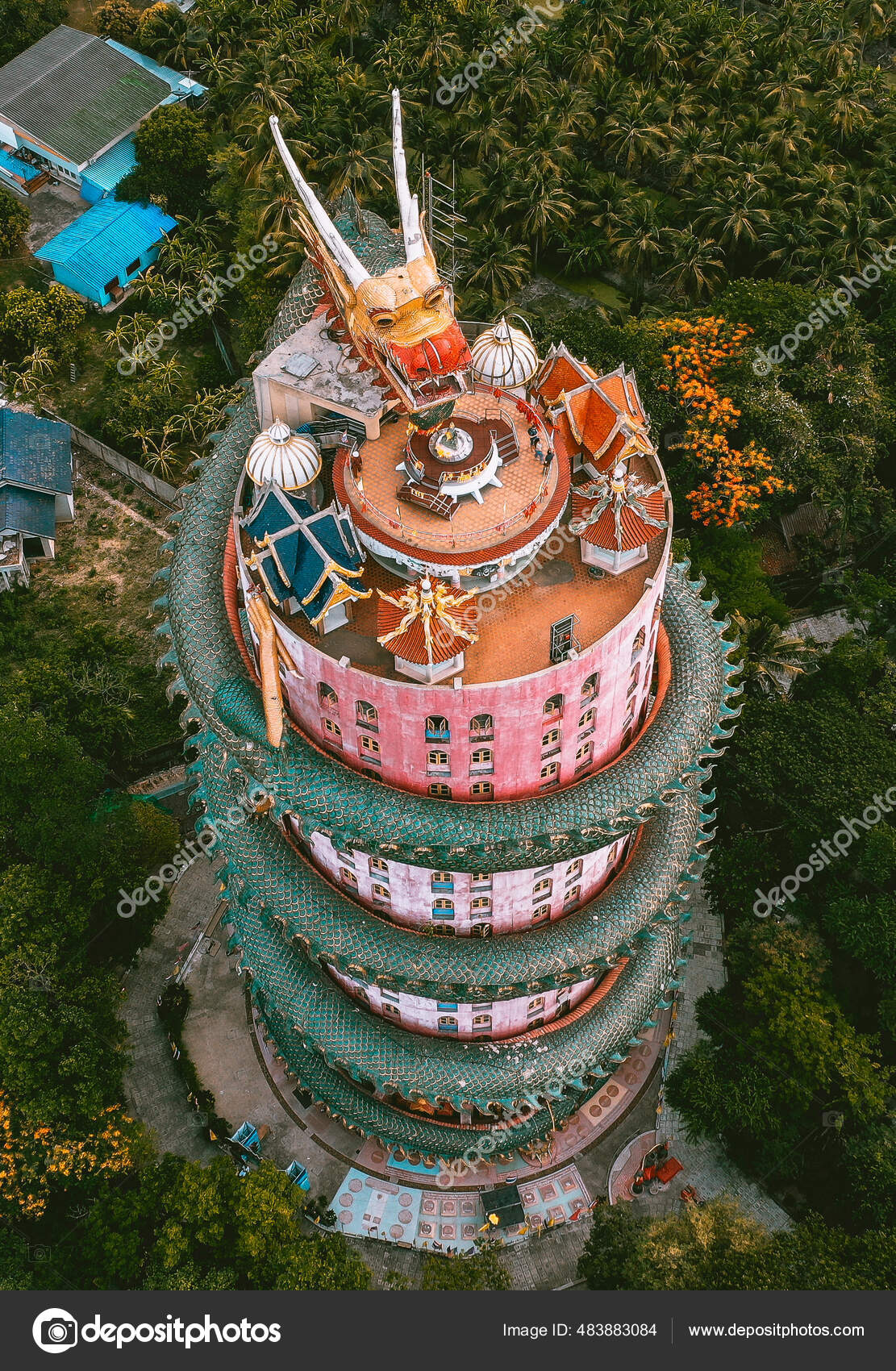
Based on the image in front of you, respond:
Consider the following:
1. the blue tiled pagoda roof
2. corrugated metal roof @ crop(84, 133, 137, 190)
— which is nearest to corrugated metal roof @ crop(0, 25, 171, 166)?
corrugated metal roof @ crop(84, 133, 137, 190)

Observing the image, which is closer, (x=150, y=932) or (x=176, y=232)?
(x=150, y=932)


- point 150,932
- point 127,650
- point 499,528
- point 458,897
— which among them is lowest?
point 150,932

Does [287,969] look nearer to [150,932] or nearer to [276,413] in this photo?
[150,932]

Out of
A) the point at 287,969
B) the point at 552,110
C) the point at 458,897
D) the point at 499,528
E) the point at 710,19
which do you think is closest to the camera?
the point at 499,528

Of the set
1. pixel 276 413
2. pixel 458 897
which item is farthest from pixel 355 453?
pixel 458 897

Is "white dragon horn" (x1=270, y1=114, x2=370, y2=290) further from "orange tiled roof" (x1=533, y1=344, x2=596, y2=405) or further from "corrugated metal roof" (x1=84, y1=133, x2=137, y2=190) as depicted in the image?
"corrugated metal roof" (x1=84, y1=133, x2=137, y2=190)

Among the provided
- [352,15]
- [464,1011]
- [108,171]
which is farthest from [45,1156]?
[352,15]

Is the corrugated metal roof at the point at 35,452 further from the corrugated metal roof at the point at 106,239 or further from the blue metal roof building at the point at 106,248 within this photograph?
the corrugated metal roof at the point at 106,239
